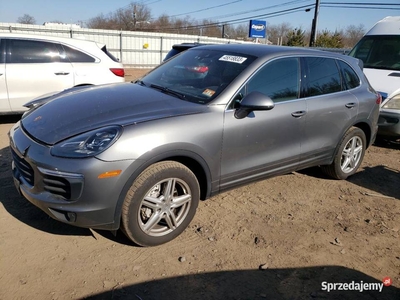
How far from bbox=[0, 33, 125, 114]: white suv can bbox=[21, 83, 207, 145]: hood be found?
3.24 m

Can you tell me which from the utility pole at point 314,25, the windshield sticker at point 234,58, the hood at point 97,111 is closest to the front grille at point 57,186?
the hood at point 97,111

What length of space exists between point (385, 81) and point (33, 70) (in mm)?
6575

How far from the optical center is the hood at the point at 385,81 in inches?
245

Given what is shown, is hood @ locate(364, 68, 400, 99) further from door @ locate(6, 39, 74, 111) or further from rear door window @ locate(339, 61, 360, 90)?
door @ locate(6, 39, 74, 111)

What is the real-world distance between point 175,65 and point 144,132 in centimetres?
165

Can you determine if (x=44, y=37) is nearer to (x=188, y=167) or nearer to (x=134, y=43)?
(x=188, y=167)

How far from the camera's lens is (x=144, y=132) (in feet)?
8.95

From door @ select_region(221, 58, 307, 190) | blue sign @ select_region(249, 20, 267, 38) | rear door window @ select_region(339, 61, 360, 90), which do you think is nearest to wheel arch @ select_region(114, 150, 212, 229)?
door @ select_region(221, 58, 307, 190)

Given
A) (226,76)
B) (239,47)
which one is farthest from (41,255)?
(239,47)

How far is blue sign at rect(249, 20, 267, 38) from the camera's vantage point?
28.6m

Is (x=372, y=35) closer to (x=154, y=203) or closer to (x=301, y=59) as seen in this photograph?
(x=301, y=59)

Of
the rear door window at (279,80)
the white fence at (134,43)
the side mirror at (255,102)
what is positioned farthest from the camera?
the white fence at (134,43)

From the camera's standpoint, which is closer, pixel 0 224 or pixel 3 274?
pixel 3 274

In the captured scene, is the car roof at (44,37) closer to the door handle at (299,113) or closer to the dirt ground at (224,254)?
the dirt ground at (224,254)
